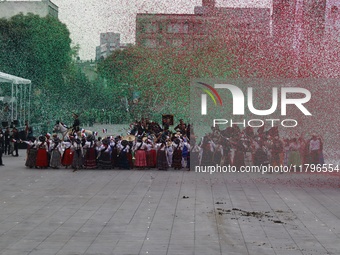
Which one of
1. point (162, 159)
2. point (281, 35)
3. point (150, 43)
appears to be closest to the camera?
point (162, 159)

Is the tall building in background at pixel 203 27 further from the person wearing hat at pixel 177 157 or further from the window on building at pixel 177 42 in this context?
the person wearing hat at pixel 177 157

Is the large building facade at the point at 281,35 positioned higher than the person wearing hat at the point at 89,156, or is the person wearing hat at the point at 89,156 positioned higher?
the large building facade at the point at 281,35

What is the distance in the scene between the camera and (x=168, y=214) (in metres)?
14.6

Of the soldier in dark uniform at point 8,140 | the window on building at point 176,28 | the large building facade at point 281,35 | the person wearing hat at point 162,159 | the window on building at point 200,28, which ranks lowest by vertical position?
the person wearing hat at point 162,159

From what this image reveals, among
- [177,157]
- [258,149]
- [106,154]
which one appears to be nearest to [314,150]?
[258,149]

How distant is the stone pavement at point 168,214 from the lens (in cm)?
1143

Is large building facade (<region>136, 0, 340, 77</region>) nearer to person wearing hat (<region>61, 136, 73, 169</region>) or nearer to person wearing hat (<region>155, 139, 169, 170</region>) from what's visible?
person wearing hat (<region>155, 139, 169, 170</region>)

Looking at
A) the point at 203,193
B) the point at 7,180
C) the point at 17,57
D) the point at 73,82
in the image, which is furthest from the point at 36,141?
the point at 73,82

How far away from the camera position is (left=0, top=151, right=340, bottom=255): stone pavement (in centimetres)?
1143

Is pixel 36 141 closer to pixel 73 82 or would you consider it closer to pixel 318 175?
pixel 318 175

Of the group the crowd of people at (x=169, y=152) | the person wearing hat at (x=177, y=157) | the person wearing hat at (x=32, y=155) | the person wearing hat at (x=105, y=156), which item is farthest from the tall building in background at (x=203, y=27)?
the person wearing hat at (x=32, y=155)

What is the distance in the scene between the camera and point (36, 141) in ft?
81.1

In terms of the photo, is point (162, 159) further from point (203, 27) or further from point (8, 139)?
point (203, 27)

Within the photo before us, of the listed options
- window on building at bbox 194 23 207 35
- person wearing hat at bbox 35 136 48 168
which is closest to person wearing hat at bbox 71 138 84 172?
person wearing hat at bbox 35 136 48 168
